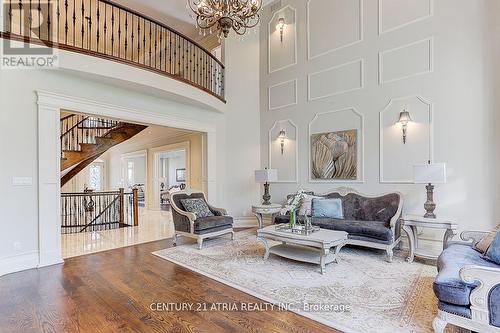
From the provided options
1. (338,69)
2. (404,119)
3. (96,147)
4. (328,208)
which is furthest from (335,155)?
(96,147)

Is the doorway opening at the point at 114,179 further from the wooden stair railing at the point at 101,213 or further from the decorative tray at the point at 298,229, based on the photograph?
the decorative tray at the point at 298,229

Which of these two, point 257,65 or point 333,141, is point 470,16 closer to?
point 333,141

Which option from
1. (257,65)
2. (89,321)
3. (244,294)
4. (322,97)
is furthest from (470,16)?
(89,321)

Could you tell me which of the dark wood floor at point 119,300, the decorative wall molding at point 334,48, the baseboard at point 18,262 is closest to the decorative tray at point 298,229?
the dark wood floor at point 119,300

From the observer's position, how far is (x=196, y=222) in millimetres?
4746

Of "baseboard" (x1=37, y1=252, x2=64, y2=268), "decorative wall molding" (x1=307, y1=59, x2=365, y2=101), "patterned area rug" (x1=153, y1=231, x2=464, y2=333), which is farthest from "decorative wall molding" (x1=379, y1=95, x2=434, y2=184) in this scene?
"baseboard" (x1=37, y1=252, x2=64, y2=268)

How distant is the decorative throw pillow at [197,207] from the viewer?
5.10 meters

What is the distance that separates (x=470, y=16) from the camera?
13.4 feet

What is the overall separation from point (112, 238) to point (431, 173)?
230 inches

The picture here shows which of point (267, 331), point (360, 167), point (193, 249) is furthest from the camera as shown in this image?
point (360, 167)

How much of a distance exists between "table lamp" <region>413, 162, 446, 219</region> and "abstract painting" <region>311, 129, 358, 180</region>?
1.32m

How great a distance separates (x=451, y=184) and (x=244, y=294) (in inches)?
143

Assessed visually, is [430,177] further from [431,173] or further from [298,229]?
[298,229]

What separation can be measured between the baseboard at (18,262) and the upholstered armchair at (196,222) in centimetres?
206
